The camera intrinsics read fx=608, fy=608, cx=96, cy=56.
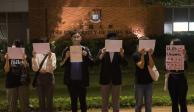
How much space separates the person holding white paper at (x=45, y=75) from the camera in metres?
13.8

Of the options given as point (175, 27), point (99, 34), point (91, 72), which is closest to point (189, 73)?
point (91, 72)

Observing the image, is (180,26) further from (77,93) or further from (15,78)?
(77,93)

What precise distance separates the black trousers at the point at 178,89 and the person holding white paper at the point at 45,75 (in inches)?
107

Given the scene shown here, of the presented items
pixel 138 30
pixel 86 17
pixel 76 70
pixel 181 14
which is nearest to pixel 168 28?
pixel 181 14

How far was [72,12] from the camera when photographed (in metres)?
34.2

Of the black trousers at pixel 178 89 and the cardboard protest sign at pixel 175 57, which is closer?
the black trousers at pixel 178 89

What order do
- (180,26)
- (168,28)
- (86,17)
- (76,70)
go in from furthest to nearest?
(180,26) → (168,28) → (86,17) → (76,70)

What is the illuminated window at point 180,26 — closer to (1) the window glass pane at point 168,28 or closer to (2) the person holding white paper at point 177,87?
(1) the window glass pane at point 168,28

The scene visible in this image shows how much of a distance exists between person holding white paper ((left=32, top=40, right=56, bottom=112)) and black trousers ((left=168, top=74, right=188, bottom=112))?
8.90ft

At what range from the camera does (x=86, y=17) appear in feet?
111

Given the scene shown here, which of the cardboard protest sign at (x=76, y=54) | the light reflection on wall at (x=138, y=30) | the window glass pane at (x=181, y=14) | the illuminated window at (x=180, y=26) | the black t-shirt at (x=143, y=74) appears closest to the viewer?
the cardboard protest sign at (x=76, y=54)

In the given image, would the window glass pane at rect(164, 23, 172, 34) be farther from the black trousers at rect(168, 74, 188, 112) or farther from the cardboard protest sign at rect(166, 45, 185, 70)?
the black trousers at rect(168, 74, 188, 112)

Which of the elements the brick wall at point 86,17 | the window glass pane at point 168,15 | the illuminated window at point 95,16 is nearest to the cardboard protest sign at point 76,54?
the brick wall at point 86,17

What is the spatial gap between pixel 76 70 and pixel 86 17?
2074cm
